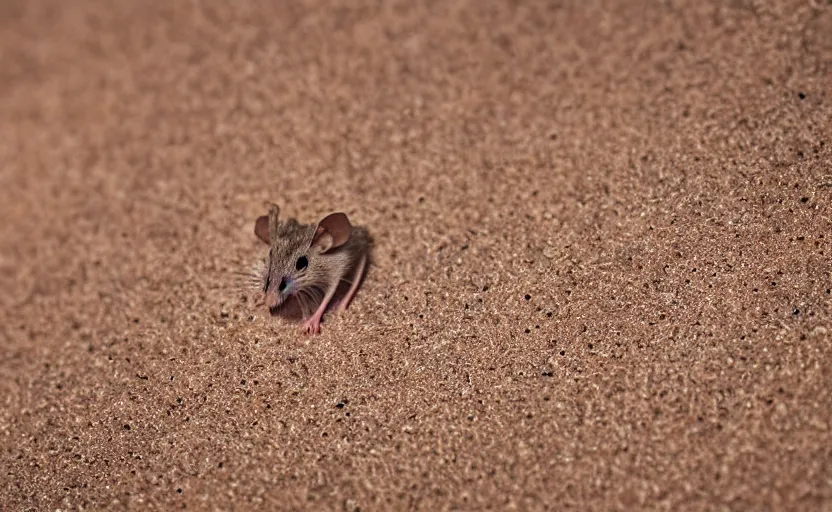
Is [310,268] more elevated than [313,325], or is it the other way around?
[310,268]

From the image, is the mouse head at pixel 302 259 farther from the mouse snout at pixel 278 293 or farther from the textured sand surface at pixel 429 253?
the textured sand surface at pixel 429 253

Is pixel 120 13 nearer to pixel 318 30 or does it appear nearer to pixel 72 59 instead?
pixel 72 59

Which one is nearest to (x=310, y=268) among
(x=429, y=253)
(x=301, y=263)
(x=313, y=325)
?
(x=301, y=263)

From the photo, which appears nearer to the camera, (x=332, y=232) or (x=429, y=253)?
(x=332, y=232)

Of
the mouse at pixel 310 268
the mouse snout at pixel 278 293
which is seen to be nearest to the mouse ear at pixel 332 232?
the mouse at pixel 310 268

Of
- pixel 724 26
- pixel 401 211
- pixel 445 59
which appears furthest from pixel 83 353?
pixel 724 26

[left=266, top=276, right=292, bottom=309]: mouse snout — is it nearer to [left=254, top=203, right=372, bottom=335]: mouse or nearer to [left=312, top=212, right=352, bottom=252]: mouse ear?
[left=254, top=203, right=372, bottom=335]: mouse

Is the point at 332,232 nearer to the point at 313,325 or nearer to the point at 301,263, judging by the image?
the point at 301,263
